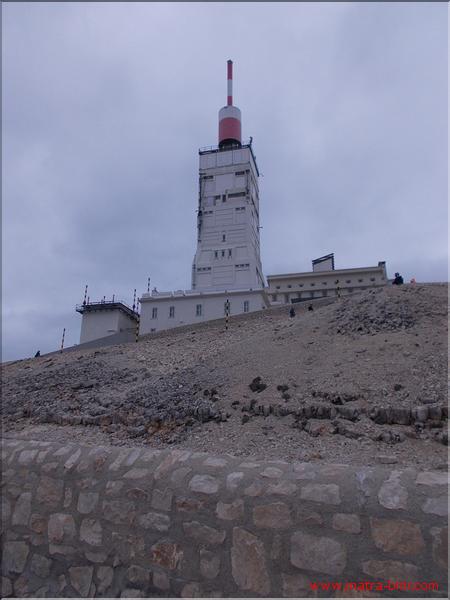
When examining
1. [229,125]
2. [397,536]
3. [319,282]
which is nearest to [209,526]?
[397,536]

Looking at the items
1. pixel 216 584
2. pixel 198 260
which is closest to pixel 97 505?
pixel 216 584

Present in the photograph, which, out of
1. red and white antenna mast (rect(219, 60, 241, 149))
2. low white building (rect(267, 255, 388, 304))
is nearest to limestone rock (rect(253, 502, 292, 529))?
low white building (rect(267, 255, 388, 304))

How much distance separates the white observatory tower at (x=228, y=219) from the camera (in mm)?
47812

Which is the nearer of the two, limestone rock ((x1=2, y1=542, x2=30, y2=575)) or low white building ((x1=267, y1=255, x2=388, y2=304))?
limestone rock ((x1=2, y1=542, x2=30, y2=575))

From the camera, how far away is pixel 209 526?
4316 millimetres

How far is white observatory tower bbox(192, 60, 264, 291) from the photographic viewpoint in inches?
1882

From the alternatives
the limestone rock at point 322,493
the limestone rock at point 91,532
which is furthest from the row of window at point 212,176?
the limestone rock at point 322,493

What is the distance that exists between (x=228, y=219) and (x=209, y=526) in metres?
48.2

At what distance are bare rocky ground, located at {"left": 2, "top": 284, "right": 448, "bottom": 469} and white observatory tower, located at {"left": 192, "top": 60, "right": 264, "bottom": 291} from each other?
32307 mm

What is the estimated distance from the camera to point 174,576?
170 inches

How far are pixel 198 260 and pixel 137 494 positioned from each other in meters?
45.0

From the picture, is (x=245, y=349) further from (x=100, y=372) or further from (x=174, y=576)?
(x=174, y=576)

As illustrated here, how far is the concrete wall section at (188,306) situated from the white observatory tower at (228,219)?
2.77m

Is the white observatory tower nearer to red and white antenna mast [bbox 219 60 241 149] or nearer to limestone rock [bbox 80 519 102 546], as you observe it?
red and white antenna mast [bbox 219 60 241 149]
